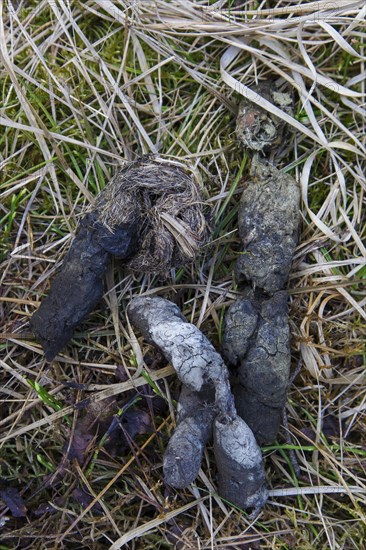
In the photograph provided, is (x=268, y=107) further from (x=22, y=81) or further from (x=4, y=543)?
(x=4, y=543)

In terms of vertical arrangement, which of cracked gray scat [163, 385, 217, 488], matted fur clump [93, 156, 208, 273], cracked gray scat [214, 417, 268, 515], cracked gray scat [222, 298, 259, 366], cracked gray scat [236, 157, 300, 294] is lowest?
cracked gray scat [214, 417, 268, 515]

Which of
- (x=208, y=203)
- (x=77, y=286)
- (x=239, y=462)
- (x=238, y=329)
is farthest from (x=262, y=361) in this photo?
(x=77, y=286)

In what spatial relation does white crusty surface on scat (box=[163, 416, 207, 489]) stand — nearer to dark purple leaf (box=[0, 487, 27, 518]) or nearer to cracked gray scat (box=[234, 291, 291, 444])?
cracked gray scat (box=[234, 291, 291, 444])

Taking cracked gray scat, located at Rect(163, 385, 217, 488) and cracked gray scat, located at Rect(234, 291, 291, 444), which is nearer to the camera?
cracked gray scat, located at Rect(163, 385, 217, 488)

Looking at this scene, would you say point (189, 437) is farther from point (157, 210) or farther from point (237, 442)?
point (157, 210)

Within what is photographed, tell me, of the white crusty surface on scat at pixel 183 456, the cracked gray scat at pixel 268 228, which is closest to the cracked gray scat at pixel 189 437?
the white crusty surface on scat at pixel 183 456

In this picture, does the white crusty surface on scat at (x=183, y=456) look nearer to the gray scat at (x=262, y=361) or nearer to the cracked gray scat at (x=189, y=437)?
the cracked gray scat at (x=189, y=437)

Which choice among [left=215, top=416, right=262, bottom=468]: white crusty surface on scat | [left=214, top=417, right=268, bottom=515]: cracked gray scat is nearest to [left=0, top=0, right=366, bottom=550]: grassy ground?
[left=214, top=417, right=268, bottom=515]: cracked gray scat
